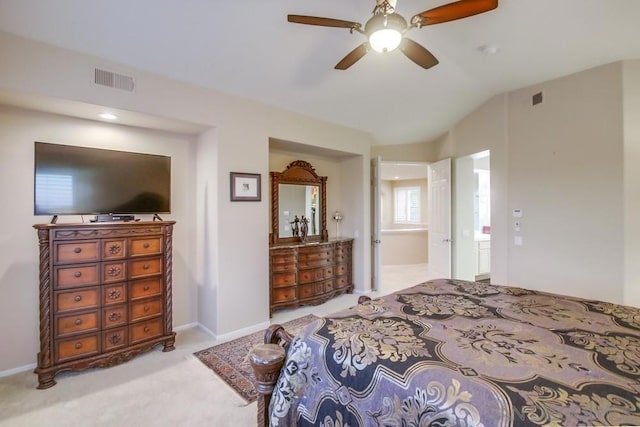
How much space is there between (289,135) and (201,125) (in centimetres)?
113

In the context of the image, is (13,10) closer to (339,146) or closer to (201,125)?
(201,125)

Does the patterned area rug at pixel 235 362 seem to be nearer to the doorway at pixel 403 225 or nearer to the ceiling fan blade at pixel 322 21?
the ceiling fan blade at pixel 322 21

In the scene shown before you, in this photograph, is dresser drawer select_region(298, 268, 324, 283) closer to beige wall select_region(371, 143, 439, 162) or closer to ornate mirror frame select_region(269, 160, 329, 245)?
ornate mirror frame select_region(269, 160, 329, 245)

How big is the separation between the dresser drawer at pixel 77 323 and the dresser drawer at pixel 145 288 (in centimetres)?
30

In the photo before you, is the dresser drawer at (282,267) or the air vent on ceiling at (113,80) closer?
the air vent on ceiling at (113,80)

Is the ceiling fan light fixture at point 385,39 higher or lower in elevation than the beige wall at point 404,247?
higher

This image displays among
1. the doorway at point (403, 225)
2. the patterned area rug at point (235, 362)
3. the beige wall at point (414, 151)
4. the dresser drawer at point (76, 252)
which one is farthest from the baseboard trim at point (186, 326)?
the beige wall at point (414, 151)

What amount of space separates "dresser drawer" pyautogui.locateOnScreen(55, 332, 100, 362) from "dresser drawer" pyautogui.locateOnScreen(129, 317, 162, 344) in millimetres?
268

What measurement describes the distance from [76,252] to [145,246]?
1.69 feet

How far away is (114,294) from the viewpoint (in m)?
2.64

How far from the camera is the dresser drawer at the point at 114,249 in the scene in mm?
2584

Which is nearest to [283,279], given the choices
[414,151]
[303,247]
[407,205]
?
[303,247]

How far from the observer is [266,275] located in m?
3.63

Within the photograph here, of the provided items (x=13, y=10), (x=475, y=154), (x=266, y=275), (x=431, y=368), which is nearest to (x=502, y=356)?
(x=431, y=368)
